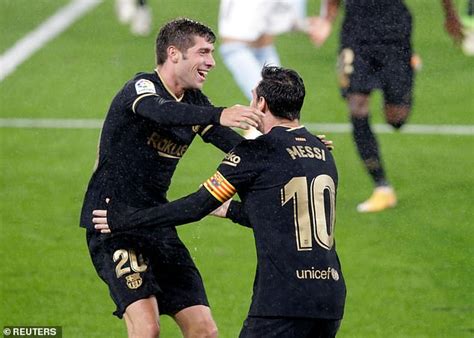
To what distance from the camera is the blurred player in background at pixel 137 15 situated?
2064cm

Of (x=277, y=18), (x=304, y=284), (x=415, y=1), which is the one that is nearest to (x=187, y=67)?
(x=304, y=284)

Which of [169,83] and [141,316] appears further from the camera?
[169,83]

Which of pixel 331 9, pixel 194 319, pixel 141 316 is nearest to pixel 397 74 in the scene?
pixel 331 9

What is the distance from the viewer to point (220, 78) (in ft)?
59.6

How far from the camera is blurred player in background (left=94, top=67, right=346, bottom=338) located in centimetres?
655

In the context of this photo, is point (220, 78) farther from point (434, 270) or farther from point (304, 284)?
point (304, 284)

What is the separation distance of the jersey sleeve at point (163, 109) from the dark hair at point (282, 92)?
28 centimetres

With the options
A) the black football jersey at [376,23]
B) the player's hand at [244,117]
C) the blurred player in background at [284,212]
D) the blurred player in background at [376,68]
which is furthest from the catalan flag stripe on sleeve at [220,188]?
the black football jersey at [376,23]

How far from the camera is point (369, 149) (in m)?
12.2

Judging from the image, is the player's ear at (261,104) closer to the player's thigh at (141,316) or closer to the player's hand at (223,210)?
the player's hand at (223,210)

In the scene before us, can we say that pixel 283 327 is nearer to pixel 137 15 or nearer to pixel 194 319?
pixel 194 319

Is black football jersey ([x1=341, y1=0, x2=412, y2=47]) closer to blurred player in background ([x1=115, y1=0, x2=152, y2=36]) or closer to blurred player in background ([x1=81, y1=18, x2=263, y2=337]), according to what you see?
blurred player in background ([x1=81, y1=18, x2=263, y2=337])

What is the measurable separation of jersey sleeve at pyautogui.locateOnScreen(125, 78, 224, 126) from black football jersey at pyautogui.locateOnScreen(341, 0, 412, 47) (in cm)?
526

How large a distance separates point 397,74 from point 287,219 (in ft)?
19.1
